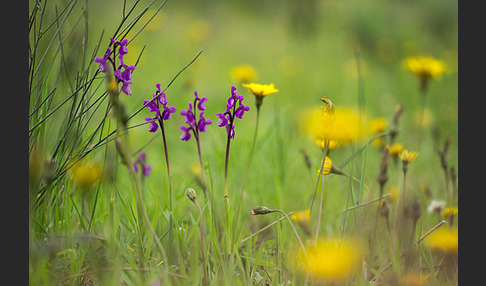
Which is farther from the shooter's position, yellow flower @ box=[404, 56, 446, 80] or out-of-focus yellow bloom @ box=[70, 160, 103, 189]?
yellow flower @ box=[404, 56, 446, 80]

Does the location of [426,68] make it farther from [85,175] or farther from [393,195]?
[85,175]

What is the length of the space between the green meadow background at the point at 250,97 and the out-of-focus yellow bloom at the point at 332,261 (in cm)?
18

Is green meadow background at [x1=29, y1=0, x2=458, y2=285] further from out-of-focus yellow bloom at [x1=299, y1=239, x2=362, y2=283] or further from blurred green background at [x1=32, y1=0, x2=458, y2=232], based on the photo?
out-of-focus yellow bloom at [x1=299, y1=239, x2=362, y2=283]

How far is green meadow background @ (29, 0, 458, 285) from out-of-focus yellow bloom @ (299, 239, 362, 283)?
18 cm

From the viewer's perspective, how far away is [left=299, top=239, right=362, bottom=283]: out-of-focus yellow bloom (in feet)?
2.90

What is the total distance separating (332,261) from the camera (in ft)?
2.92

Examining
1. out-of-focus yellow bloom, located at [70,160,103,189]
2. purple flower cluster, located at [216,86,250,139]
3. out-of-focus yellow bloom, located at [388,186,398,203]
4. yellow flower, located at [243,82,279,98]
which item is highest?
yellow flower, located at [243,82,279,98]

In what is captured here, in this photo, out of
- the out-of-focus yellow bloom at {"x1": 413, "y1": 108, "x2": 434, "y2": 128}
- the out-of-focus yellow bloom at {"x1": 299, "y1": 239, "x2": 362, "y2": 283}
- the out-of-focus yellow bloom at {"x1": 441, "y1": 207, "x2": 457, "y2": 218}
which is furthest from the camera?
the out-of-focus yellow bloom at {"x1": 413, "y1": 108, "x2": 434, "y2": 128}

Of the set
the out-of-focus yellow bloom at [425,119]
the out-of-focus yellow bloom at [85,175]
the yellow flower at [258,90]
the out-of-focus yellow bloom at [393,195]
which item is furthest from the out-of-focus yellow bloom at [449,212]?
the out-of-focus yellow bloom at [425,119]

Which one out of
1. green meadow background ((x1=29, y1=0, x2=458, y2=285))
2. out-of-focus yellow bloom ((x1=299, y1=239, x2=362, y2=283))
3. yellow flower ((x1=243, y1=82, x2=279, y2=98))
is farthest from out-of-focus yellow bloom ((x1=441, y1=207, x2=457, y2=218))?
yellow flower ((x1=243, y1=82, x2=279, y2=98))

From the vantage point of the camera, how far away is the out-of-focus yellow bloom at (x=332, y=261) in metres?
0.88

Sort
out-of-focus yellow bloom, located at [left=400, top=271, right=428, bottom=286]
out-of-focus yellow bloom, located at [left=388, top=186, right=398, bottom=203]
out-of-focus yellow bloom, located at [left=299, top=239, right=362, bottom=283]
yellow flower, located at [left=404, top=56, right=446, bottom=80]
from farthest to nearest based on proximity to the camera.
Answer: yellow flower, located at [left=404, top=56, right=446, bottom=80] → out-of-focus yellow bloom, located at [left=388, top=186, right=398, bottom=203] → out-of-focus yellow bloom, located at [left=400, top=271, right=428, bottom=286] → out-of-focus yellow bloom, located at [left=299, top=239, right=362, bottom=283]

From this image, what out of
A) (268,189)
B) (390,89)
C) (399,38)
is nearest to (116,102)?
(268,189)

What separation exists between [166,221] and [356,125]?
560mm
